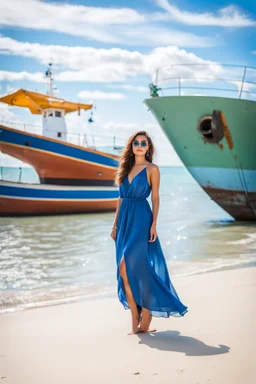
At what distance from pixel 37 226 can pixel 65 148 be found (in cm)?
493

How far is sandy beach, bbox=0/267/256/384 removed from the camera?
8.19ft

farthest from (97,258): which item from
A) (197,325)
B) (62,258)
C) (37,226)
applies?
(37,226)

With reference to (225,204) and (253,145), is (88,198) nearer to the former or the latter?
(225,204)

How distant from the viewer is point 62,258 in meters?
8.12

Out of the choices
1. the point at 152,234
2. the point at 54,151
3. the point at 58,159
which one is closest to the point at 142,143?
the point at 152,234

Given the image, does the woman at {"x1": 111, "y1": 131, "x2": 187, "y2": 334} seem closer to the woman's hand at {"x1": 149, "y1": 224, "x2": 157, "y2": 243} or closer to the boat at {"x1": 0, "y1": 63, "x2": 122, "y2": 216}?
the woman's hand at {"x1": 149, "y1": 224, "x2": 157, "y2": 243}

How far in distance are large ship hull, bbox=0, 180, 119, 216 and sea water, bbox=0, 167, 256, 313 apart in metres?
4.02

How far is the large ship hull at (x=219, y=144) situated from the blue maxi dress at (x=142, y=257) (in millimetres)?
10221

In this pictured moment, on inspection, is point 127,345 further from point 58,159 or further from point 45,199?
point 58,159

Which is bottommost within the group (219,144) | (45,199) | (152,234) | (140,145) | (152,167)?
(45,199)

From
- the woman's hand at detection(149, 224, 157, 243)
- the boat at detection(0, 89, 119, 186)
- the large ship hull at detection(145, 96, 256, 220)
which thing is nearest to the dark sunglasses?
the woman's hand at detection(149, 224, 157, 243)

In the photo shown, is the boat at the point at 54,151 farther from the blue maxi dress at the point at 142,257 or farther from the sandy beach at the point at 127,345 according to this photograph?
the blue maxi dress at the point at 142,257

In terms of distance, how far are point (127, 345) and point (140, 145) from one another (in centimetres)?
135

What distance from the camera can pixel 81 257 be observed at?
810cm
